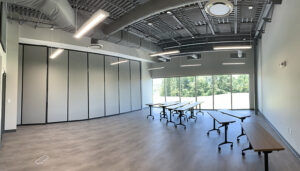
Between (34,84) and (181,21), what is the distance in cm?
624

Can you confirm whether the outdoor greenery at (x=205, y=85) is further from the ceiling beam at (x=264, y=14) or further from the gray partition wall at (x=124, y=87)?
the ceiling beam at (x=264, y=14)

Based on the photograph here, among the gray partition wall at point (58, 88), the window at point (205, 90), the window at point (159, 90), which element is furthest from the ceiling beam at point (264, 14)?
the gray partition wall at point (58, 88)

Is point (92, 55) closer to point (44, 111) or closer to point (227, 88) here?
point (44, 111)

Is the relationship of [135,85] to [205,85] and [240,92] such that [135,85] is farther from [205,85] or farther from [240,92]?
[240,92]

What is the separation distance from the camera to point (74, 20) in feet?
15.6

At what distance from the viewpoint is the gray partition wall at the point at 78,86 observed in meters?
7.41

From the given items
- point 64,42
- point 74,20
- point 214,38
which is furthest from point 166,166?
point 214,38

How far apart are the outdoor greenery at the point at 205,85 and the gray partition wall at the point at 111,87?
168 inches

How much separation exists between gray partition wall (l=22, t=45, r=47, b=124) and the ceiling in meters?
1.61

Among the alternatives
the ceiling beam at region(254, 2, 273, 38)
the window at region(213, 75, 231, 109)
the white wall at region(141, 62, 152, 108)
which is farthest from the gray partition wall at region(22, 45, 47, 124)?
the window at region(213, 75, 231, 109)

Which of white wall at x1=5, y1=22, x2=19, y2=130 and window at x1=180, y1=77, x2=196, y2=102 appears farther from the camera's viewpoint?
window at x1=180, y1=77, x2=196, y2=102

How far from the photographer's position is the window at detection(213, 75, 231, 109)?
1014cm

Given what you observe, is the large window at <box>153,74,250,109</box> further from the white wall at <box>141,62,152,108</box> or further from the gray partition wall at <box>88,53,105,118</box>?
the gray partition wall at <box>88,53,105,118</box>

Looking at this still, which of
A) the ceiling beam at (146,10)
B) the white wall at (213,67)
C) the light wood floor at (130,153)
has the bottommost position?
the light wood floor at (130,153)
